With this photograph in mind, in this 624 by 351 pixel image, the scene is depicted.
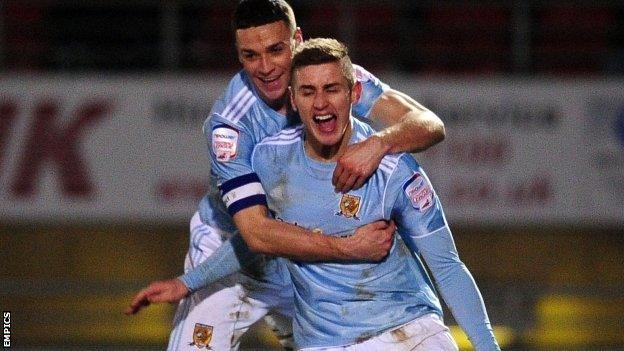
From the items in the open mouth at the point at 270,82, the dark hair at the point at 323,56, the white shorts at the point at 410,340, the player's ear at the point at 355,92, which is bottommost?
the white shorts at the point at 410,340

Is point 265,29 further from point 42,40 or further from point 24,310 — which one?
point 42,40

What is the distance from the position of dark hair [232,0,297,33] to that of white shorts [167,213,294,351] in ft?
3.11

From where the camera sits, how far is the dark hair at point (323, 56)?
4.19 meters

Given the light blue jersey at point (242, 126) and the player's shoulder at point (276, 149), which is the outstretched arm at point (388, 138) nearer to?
the light blue jersey at point (242, 126)

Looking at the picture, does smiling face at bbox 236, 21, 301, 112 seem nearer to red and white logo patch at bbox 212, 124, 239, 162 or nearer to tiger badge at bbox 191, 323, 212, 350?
red and white logo patch at bbox 212, 124, 239, 162

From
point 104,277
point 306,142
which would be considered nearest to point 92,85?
point 104,277

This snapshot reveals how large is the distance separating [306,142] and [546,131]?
254 inches

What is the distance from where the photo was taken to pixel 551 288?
1091 centimetres

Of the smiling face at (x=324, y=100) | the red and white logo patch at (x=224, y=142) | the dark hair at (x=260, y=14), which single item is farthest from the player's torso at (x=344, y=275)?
the dark hair at (x=260, y=14)

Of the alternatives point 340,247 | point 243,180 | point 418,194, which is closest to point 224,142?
point 243,180

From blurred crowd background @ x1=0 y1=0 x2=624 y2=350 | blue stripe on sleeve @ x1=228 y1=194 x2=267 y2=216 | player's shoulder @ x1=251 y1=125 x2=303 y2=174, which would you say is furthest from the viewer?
→ blurred crowd background @ x1=0 y1=0 x2=624 y2=350

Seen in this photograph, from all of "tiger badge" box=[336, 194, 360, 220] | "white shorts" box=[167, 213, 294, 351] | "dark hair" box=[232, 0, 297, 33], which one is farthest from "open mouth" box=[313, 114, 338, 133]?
"white shorts" box=[167, 213, 294, 351]

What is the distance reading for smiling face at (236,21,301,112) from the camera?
4.83 meters

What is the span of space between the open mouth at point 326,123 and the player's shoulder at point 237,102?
0.71m
